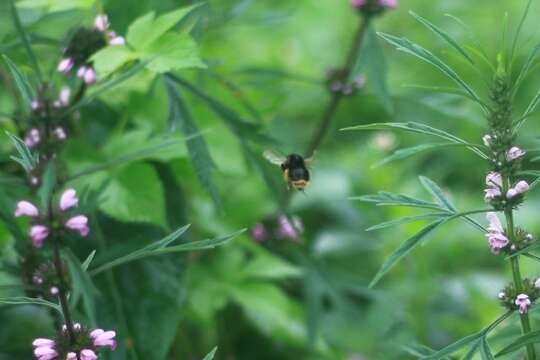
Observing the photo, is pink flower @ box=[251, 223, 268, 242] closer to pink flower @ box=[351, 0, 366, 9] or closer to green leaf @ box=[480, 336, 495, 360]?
pink flower @ box=[351, 0, 366, 9]

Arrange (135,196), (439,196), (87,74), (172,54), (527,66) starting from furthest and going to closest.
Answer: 1. (135,196)
2. (87,74)
3. (172,54)
4. (439,196)
5. (527,66)

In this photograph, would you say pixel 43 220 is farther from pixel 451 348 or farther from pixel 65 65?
pixel 451 348

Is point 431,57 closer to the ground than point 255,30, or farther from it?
closer to the ground

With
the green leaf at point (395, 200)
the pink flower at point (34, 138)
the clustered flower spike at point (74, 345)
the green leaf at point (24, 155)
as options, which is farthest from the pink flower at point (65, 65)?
the green leaf at point (395, 200)

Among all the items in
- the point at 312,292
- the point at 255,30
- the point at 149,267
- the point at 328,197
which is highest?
the point at 255,30

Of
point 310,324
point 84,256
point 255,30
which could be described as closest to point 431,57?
point 84,256

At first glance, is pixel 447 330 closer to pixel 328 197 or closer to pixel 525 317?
pixel 328 197

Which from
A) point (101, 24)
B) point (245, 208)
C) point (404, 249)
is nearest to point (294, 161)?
point (101, 24)
